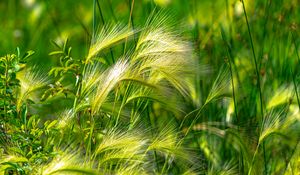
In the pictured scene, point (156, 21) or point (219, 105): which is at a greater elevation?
point (156, 21)

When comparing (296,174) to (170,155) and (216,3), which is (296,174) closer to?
(170,155)

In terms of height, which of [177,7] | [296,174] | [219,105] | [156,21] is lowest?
[296,174]

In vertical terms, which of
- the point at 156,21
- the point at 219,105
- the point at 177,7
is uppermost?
the point at 177,7

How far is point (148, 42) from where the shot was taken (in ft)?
6.96

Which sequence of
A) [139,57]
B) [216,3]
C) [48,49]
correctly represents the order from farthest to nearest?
[216,3] < [48,49] < [139,57]

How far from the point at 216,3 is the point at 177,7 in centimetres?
19

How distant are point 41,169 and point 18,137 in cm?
15

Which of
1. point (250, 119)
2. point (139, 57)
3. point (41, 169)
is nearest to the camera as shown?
point (41, 169)

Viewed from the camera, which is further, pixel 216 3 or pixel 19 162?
Result: pixel 216 3

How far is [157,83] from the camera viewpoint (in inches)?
83.4

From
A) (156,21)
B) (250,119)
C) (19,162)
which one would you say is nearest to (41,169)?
(19,162)

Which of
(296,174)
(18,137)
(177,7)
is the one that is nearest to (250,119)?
(296,174)

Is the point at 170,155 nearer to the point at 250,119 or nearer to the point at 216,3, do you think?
the point at 250,119

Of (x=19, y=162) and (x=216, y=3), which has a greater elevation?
(x=216, y=3)
